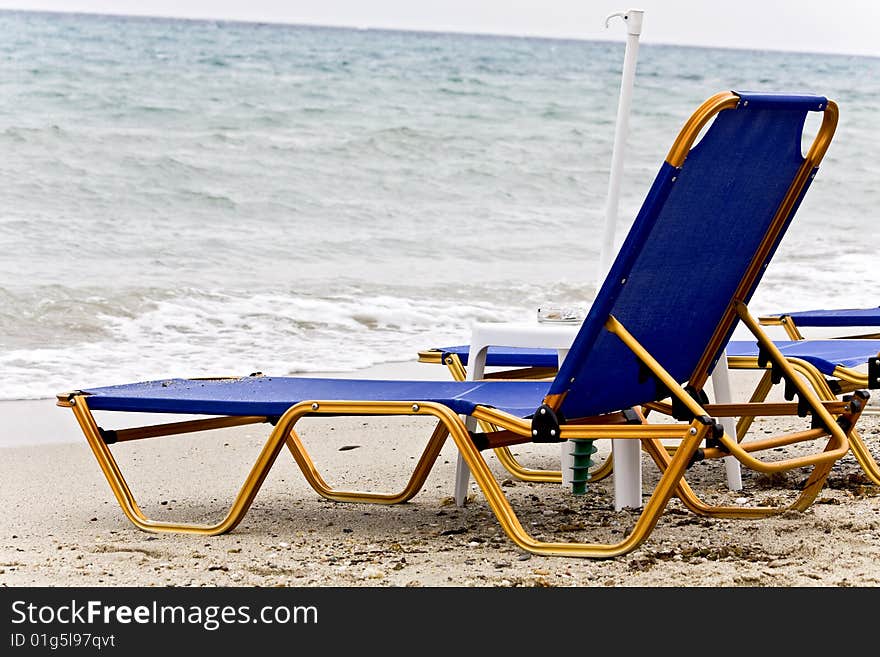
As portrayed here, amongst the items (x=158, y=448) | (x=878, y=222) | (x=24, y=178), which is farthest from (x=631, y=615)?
(x=878, y=222)

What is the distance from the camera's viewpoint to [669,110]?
26.1 meters

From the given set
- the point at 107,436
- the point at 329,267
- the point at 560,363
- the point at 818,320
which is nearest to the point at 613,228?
the point at 560,363

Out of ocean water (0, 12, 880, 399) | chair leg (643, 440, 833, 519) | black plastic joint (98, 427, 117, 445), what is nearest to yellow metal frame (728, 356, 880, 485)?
chair leg (643, 440, 833, 519)

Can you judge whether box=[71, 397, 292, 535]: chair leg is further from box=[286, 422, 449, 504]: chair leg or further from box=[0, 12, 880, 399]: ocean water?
box=[0, 12, 880, 399]: ocean water

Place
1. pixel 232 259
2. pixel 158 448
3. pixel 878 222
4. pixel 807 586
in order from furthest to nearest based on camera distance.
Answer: pixel 878 222
pixel 232 259
pixel 158 448
pixel 807 586

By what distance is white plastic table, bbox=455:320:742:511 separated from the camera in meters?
3.54

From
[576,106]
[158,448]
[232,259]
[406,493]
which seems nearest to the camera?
[406,493]

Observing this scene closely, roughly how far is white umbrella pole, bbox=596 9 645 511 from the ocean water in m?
3.60

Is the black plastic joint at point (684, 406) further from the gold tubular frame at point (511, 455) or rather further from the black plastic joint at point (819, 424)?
the gold tubular frame at point (511, 455)

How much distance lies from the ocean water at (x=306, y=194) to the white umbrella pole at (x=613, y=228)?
3.60 metres

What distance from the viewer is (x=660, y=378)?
2977mm

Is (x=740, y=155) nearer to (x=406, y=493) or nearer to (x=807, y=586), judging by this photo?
(x=807, y=586)

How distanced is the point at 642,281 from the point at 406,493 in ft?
3.93

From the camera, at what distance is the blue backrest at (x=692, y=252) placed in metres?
2.92
